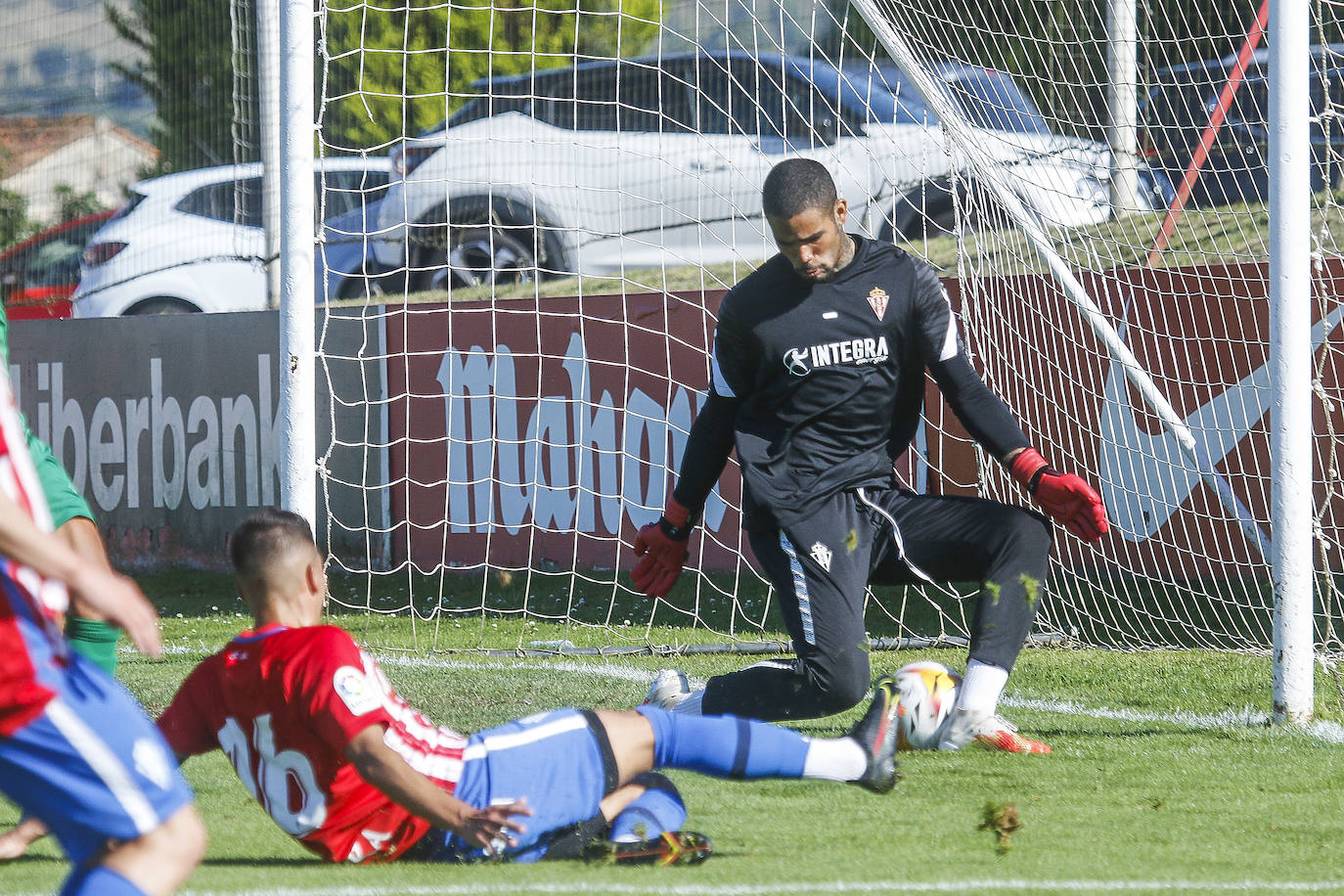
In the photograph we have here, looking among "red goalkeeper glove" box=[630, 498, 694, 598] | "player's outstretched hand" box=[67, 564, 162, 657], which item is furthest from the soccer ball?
"player's outstretched hand" box=[67, 564, 162, 657]

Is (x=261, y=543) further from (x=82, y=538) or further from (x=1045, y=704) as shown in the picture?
(x=1045, y=704)

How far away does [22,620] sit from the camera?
7.13ft

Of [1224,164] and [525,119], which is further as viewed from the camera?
[525,119]

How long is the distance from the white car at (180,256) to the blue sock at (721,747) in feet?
28.2

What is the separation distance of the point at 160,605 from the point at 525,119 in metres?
3.68

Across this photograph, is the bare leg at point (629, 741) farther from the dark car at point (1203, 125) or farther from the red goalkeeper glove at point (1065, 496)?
the dark car at point (1203, 125)

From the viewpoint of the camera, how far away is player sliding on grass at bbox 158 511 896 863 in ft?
9.74

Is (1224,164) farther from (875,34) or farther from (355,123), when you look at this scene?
(355,123)

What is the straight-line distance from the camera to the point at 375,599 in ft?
28.8

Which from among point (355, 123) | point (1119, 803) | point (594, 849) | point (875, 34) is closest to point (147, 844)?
point (594, 849)

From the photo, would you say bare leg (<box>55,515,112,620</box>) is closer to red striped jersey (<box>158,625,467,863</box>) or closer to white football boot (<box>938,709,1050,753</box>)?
red striped jersey (<box>158,625,467,863</box>)

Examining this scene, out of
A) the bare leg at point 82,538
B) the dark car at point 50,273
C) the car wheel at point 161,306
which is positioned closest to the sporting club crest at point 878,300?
the bare leg at point 82,538

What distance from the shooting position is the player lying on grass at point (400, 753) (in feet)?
9.74

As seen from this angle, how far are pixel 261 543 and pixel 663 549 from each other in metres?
1.82
